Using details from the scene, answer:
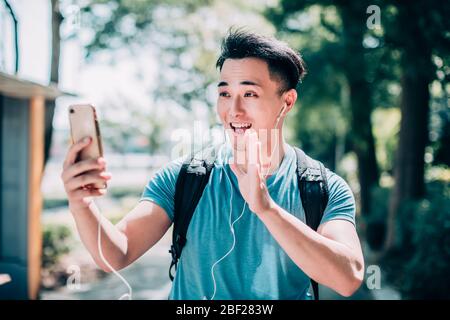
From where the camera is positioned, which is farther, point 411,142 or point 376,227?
point 376,227

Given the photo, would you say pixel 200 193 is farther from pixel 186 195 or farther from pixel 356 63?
pixel 356 63

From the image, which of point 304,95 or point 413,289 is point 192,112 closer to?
point 304,95

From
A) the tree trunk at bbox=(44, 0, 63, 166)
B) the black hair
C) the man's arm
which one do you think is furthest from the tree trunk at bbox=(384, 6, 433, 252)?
the man's arm

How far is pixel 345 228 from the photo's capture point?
148cm

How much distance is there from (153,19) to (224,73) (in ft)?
27.9

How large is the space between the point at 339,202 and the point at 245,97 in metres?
0.54

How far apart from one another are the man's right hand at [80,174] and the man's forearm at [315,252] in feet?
1.64

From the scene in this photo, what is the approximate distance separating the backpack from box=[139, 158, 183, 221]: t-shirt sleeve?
0.02m

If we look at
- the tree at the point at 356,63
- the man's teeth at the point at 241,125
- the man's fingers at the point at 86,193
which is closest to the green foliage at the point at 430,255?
the tree at the point at 356,63

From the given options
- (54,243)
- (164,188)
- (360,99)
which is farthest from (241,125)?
(360,99)

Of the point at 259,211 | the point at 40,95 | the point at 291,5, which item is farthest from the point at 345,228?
the point at 291,5

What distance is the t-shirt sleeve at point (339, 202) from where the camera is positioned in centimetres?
154

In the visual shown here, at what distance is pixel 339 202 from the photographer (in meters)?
1.58
